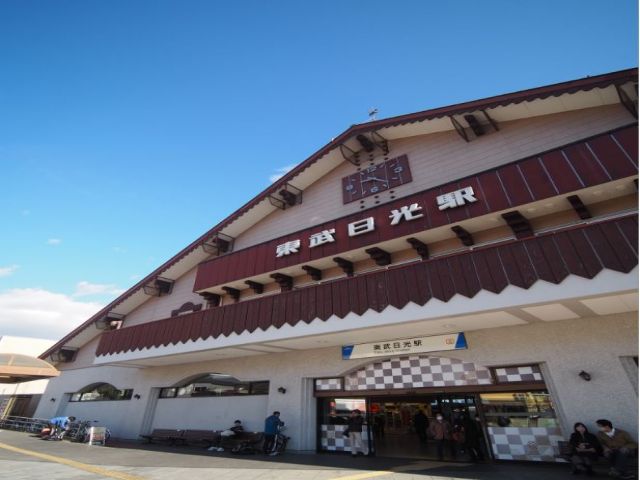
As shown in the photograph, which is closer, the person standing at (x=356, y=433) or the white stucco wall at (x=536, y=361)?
the white stucco wall at (x=536, y=361)

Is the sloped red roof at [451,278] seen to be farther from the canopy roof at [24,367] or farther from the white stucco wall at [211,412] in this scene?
the canopy roof at [24,367]

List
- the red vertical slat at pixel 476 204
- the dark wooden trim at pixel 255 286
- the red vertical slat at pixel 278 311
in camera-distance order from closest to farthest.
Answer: the red vertical slat at pixel 476 204, the red vertical slat at pixel 278 311, the dark wooden trim at pixel 255 286

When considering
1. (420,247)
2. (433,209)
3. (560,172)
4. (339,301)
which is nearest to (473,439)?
(339,301)

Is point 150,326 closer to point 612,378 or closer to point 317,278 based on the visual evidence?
point 317,278

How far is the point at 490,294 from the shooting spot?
7.69 metres

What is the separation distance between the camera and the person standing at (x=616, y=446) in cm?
654

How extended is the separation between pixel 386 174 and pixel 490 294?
7340 millimetres

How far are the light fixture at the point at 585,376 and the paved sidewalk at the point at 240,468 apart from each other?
2.09 metres

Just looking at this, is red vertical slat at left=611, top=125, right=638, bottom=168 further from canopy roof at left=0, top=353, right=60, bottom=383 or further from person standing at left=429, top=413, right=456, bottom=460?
canopy roof at left=0, top=353, right=60, bottom=383

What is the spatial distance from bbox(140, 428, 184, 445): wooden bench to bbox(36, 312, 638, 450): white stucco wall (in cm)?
68

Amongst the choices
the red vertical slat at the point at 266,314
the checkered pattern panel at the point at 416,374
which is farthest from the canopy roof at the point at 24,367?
the checkered pattern panel at the point at 416,374

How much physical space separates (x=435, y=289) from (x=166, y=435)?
12906 millimetres

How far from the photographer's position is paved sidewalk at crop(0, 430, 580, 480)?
735 centimetres

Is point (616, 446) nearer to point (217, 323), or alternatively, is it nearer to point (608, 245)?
point (608, 245)
